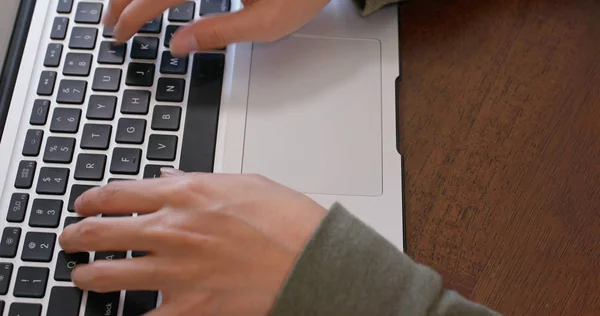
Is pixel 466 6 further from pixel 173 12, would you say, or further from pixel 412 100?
pixel 173 12

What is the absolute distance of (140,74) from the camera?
59 cm

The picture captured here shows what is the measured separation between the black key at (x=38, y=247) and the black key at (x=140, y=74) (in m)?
0.17

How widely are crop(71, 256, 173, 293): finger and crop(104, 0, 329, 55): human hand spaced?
0.22 m

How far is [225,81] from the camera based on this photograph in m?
0.60

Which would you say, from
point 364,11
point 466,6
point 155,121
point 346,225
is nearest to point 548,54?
point 466,6

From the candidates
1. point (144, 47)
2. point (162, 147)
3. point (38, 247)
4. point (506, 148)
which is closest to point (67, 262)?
point (38, 247)

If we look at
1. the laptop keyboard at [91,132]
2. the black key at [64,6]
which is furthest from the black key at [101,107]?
the black key at [64,6]

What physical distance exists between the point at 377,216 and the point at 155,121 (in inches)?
9.0

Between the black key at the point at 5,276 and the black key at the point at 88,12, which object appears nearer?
the black key at the point at 5,276

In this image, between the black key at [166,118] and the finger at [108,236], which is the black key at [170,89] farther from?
the finger at [108,236]

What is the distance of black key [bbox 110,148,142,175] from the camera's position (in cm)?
55

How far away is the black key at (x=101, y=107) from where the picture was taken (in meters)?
0.57

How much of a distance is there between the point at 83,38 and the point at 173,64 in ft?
0.32

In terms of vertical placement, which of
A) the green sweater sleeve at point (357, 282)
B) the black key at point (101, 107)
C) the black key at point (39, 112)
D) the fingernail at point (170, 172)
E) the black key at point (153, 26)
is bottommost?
the green sweater sleeve at point (357, 282)
